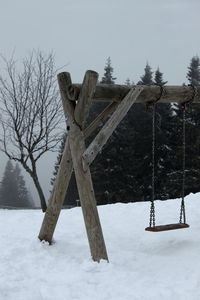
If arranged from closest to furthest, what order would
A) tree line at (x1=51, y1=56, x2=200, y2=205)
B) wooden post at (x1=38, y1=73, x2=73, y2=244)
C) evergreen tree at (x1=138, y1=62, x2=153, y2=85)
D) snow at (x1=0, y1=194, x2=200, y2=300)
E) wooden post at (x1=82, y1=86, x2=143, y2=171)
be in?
snow at (x1=0, y1=194, x2=200, y2=300), wooden post at (x1=82, y1=86, x2=143, y2=171), wooden post at (x1=38, y1=73, x2=73, y2=244), tree line at (x1=51, y1=56, x2=200, y2=205), evergreen tree at (x1=138, y1=62, x2=153, y2=85)

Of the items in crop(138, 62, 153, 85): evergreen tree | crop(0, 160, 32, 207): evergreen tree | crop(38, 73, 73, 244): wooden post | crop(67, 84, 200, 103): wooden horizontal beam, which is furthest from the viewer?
crop(0, 160, 32, 207): evergreen tree

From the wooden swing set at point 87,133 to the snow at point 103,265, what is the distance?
390 mm

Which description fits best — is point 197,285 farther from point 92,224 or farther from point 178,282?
point 92,224

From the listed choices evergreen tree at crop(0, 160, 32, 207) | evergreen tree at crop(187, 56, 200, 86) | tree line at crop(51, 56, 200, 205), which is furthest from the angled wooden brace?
evergreen tree at crop(0, 160, 32, 207)

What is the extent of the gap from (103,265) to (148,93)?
288 cm

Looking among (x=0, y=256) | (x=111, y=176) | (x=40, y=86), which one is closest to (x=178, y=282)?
(x=0, y=256)

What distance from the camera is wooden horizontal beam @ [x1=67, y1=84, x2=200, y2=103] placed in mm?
6133

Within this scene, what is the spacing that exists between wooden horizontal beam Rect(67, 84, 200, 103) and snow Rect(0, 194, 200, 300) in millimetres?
2414

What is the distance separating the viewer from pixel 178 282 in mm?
4785

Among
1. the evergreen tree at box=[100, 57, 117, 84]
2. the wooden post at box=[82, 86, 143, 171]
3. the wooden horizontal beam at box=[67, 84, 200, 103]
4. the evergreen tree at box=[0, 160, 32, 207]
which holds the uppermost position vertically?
the evergreen tree at box=[100, 57, 117, 84]

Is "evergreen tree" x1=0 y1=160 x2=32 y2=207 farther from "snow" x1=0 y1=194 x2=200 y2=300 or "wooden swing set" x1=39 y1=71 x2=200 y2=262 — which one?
"wooden swing set" x1=39 y1=71 x2=200 y2=262

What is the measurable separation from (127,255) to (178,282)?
135 cm

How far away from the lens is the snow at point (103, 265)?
451 centimetres

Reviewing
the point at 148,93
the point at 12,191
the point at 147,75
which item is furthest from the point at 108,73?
the point at 12,191
